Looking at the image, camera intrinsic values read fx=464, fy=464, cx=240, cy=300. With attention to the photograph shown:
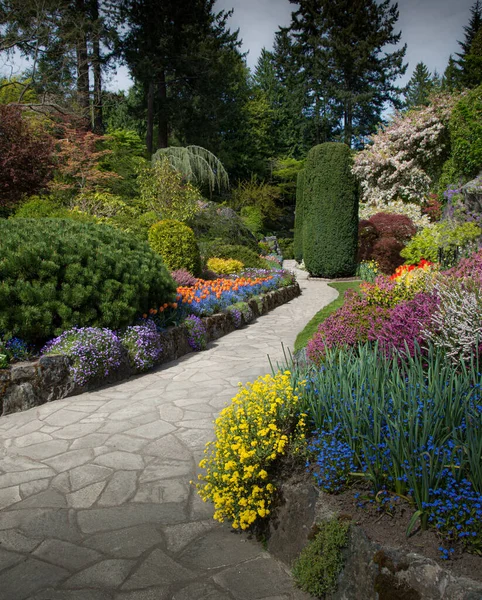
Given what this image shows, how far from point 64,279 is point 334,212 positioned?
11.1 meters

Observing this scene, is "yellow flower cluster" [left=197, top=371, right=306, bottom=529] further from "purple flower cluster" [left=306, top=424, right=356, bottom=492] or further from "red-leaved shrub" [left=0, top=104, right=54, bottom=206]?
"red-leaved shrub" [left=0, top=104, right=54, bottom=206]

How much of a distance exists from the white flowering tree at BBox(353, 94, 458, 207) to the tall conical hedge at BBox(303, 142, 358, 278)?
3.56 metres

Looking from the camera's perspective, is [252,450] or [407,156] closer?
[252,450]

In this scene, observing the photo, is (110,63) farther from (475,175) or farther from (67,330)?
(67,330)

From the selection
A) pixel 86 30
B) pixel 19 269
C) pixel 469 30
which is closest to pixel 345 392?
pixel 19 269

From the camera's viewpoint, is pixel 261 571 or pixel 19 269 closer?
pixel 261 571

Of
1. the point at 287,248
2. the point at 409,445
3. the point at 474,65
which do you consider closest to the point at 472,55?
the point at 474,65

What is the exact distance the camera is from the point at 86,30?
19.9 metres

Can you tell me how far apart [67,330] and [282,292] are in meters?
6.60

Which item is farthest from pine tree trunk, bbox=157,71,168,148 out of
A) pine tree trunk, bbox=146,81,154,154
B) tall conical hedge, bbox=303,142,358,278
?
tall conical hedge, bbox=303,142,358,278

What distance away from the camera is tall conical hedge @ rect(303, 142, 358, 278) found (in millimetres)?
14695

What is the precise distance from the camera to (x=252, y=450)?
7.93 ft

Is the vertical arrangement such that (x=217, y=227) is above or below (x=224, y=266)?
above

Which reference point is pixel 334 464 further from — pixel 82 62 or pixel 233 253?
pixel 82 62
